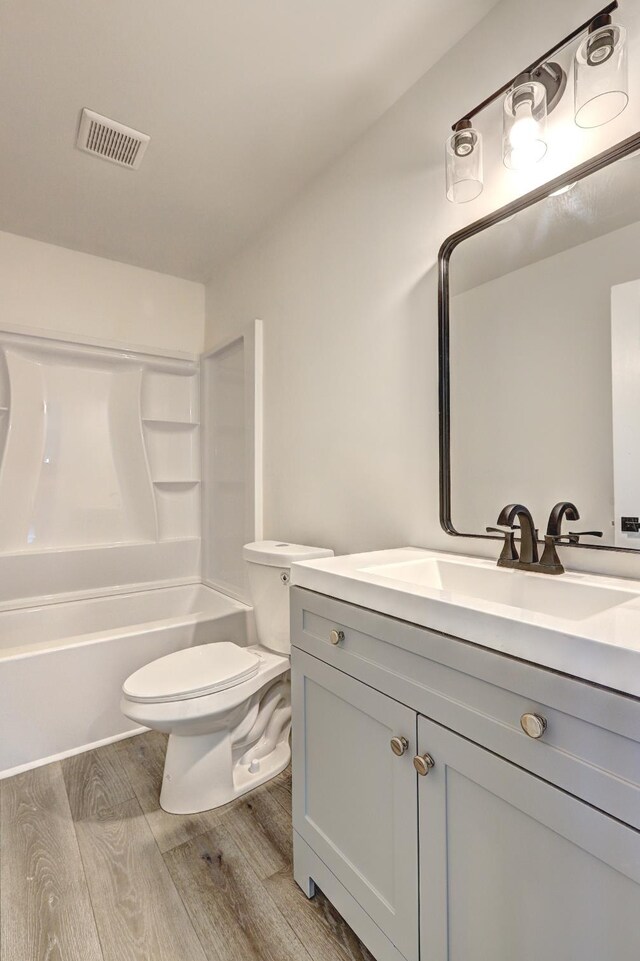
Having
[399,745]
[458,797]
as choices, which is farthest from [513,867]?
[399,745]

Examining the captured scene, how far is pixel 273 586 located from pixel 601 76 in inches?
68.1

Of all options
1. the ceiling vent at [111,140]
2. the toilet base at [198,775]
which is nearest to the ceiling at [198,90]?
the ceiling vent at [111,140]

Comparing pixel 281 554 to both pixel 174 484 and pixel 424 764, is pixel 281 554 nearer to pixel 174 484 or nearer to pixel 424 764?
pixel 424 764

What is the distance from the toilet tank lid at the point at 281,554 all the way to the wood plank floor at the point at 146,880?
0.82 meters

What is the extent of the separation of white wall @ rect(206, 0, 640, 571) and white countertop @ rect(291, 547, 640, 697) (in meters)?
0.39

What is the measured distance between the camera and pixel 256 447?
7.97 ft

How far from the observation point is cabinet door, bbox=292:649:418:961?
36.1 inches

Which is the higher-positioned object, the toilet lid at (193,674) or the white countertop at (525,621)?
the white countertop at (525,621)

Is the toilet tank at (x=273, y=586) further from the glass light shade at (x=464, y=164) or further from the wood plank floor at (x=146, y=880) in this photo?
the glass light shade at (x=464, y=164)

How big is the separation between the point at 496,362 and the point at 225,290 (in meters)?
2.01

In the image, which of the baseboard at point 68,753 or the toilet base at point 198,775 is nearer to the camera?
the toilet base at point 198,775

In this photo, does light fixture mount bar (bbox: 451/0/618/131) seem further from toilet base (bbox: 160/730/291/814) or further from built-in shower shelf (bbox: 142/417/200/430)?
built-in shower shelf (bbox: 142/417/200/430)

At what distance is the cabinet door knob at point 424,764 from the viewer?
853mm

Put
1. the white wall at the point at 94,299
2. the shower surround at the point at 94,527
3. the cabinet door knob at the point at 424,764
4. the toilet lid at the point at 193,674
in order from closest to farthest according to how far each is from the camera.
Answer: the cabinet door knob at the point at 424,764
the toilet lid at the point at 193,674
the shower surround at the point at 94,527
the white wall at the point at 94,299
